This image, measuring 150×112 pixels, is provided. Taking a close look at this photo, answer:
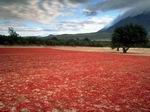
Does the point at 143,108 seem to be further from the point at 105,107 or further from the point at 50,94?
the point at 50,94

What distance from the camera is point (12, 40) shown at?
130125 mm

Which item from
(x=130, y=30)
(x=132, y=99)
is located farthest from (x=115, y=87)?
(x=130, y=30)

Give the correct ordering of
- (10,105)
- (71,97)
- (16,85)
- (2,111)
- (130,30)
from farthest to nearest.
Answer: (130,30)
(16,85)
(71,97)
(10,105)
(2,111)

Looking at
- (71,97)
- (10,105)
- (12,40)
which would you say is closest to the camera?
(10,105)

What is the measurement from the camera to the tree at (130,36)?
79875 mm

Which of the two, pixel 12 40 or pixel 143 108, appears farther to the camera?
pixel 12 40

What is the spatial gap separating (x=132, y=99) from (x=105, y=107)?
243 cm

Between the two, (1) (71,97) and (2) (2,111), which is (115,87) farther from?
(2) (2,111)

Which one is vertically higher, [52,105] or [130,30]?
[130,30]

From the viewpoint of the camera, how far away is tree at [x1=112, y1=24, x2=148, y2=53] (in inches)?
3145

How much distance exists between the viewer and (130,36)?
80125 mm

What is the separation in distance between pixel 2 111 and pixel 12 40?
124018 mm

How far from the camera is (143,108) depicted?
12.0 m

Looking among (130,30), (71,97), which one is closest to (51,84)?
(71,97)
